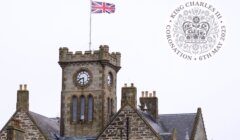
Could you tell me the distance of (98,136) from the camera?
79500 millimetres

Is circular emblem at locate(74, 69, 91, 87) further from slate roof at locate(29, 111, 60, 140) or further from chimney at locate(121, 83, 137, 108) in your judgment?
chimney at locate(121, 83, 137, 108)

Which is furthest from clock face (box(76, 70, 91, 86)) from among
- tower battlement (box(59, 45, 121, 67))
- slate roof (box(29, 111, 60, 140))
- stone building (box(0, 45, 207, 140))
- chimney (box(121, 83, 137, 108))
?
chimney (box(121, 83, 137, 108))

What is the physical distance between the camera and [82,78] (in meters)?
88.2

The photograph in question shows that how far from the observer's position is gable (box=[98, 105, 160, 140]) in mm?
77688

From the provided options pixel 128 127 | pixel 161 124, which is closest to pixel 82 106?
pixel 161 124

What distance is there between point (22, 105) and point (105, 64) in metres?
11.2

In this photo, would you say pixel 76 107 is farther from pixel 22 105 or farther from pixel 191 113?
pixel 191 113

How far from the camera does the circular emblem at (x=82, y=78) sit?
87.9 metres

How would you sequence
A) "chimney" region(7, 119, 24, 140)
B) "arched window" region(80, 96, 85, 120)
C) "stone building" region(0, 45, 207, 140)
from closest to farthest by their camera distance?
1. "chimney" region(7, 119, 24, 140)
2. "stone building" region(0, 45, 207, 140)
3. "arched window" region(80, 96, 85, 120)

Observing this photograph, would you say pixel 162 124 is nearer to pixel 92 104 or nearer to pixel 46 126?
pixel 92 104

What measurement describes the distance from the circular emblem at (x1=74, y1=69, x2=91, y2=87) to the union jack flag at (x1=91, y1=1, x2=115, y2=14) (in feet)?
22.9

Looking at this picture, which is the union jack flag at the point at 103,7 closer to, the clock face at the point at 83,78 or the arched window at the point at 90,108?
the clock face at the point at 83,78

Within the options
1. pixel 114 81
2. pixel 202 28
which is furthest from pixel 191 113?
pixel 202 28

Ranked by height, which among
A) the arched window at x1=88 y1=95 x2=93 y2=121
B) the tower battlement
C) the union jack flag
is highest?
the union jack flag
